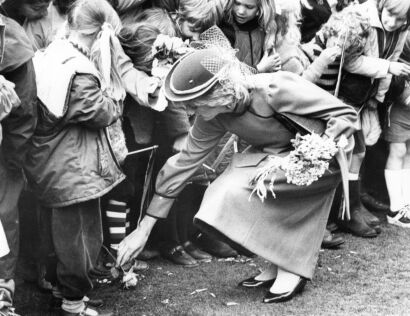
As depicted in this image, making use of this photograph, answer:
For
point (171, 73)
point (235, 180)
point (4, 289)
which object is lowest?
point (4, 289)

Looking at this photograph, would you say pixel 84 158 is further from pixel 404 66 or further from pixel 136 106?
pixel 404 66

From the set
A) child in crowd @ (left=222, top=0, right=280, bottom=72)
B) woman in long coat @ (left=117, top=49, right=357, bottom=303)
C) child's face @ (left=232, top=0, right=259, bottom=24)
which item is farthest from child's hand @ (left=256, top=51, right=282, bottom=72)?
woman in long coat @ (left=117, top=49, right=357, bottom=303)

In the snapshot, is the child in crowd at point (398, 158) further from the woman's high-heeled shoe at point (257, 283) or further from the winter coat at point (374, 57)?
the woman's high-heeled shoe at point (257, 283)

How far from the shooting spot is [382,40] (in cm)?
600

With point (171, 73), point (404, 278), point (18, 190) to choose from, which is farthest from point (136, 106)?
point (404, 278)

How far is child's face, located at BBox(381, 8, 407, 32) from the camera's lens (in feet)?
19.4

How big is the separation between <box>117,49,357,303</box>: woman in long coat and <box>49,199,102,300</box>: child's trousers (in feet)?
0.78

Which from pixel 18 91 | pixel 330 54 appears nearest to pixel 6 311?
pixel 18 91

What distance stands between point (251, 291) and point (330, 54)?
1923 mm

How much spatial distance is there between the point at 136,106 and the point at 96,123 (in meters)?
0.95

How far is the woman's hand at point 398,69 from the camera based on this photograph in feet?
19.3

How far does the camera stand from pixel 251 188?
4.44m

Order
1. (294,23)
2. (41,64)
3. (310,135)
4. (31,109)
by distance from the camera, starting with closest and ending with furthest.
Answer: (31,109) → (41,64) → (310,135) → (294,23)

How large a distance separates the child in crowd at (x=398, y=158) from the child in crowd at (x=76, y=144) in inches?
120
